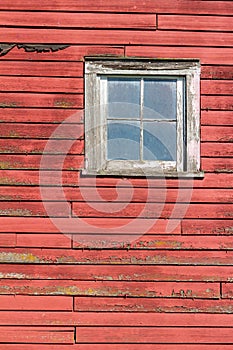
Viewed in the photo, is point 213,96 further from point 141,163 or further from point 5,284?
point 5,284

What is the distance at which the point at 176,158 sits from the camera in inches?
233

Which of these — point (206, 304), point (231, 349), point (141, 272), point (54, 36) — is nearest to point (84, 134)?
point (54, 36)

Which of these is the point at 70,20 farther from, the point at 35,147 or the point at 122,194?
the point at 122,194

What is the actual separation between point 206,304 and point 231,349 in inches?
17.8

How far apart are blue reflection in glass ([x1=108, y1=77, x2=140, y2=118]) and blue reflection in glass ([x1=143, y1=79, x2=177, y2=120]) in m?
0.09

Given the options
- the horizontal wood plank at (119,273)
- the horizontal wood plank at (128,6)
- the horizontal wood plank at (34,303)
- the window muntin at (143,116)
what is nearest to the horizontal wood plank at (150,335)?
the horizontal wood plank at (34,303)

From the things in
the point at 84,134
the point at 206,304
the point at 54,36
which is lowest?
the point at 206,304

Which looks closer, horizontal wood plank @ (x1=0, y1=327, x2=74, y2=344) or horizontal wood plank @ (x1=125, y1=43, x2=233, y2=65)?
horizontal wood plank @ (x1=0, y1=327, x2=74, y2=344)

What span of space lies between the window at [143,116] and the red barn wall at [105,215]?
9 centimetres

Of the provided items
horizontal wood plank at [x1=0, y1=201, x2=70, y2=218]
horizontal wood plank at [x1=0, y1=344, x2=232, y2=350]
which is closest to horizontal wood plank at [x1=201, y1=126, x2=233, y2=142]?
horizontal wood plank at [x1=0, y1=201, x2=70, y2=218]

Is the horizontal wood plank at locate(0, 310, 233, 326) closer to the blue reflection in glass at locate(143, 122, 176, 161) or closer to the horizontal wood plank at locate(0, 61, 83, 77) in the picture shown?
the blue reflection in glass at locate(143, 122, 176, 161)

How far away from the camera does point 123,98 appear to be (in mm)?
5926

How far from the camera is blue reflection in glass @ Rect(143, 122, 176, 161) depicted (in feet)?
19.4

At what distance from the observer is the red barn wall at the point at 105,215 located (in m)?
5.71
